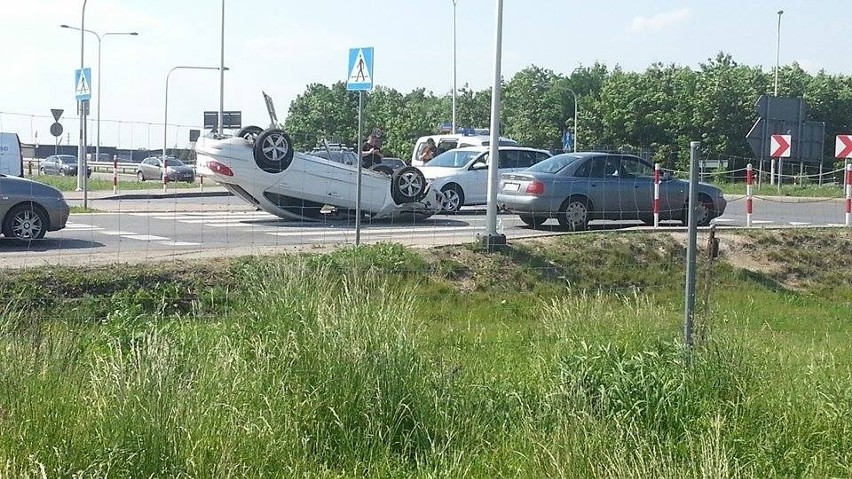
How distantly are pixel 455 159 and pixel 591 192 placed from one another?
5992 mm

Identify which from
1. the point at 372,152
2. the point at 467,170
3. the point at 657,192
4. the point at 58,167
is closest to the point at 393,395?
the point at 657,192

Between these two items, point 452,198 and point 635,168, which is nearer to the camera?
point 635,168

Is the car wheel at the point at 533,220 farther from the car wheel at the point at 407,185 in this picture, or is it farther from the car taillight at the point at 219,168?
the car taillight at the point at 219,168

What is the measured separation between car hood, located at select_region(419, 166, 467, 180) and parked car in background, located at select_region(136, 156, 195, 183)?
99.0 ft

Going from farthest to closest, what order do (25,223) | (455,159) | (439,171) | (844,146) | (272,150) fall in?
(455,159), (439,171), (844,146), (272,150), (25,223)

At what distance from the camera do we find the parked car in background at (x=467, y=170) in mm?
24859

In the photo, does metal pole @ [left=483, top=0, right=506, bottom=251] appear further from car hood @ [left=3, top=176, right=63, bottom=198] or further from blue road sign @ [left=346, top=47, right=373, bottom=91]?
car hood @ [left=3, top=176, right=63, bottom=198]

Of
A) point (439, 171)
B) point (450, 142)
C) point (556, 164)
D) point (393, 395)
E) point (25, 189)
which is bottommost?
point (393, 395)

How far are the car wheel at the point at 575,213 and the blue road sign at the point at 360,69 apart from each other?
6659mm

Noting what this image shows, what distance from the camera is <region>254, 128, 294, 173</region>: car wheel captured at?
67.3ft

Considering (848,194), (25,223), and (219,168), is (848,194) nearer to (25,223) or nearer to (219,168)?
(219,168)

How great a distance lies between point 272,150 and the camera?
20656 millimetres

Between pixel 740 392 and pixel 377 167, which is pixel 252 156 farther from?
pixel 740 392

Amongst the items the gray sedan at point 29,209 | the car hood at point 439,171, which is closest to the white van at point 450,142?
the car hood at point 439,171
